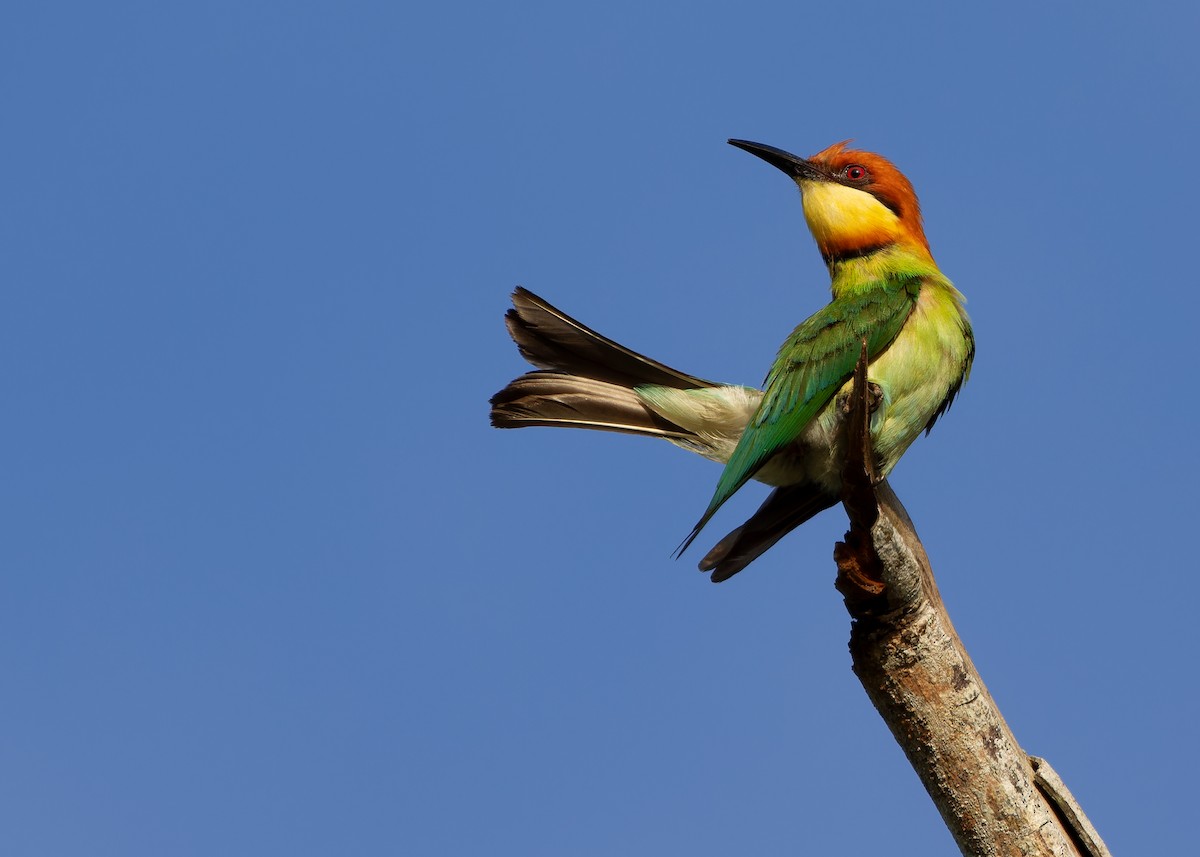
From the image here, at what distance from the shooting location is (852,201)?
5941 mm

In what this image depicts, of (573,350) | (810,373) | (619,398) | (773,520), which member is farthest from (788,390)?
(573,350)

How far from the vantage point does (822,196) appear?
238 inches

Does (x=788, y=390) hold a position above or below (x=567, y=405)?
below

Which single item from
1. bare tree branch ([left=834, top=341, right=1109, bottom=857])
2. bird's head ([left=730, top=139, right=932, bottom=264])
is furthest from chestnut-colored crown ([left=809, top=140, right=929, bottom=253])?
bare tree branch ([left=834, top=341, right=1109, bottom=857])

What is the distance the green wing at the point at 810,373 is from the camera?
491 cm

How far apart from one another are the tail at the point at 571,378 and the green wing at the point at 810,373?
0.39 meters

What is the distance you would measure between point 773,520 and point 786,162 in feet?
6.64

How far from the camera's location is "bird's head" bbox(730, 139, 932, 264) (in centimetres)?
578

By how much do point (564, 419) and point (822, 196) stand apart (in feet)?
5.89

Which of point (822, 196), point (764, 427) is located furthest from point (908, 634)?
point (822, 196)

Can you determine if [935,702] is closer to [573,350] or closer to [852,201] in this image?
[573,350]

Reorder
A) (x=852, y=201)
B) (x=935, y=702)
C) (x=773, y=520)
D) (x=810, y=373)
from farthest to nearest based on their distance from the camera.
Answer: (x=852, y=201), (x=773, y=520), (x=810, y=373), (x=935, y=702)

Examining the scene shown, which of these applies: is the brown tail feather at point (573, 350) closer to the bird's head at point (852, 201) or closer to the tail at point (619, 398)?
the tail at point (619, 398)

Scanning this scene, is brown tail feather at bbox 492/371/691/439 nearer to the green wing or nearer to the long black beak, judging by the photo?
the green wing
